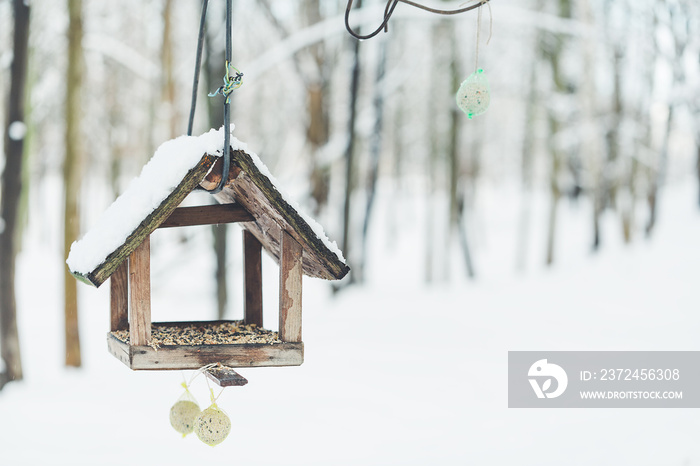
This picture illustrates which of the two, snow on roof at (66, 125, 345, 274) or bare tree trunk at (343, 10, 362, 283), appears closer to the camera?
snow on roof at (66, 125, 345, 274)

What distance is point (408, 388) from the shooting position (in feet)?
19.5

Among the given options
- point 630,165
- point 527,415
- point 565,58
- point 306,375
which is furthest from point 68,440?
point 565,58

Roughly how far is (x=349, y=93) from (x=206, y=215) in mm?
7239

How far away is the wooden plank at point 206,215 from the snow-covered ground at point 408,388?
10.3ft

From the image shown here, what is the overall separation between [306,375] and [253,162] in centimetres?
473

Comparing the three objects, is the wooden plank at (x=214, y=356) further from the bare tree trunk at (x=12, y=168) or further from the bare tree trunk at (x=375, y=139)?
the bare tree trunk at (x=375, y=139)

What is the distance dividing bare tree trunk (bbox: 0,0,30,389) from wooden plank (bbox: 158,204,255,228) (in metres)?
4.35

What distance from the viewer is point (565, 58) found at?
16.7 metres

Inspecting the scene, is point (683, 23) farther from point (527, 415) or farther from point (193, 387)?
point (193, 387)

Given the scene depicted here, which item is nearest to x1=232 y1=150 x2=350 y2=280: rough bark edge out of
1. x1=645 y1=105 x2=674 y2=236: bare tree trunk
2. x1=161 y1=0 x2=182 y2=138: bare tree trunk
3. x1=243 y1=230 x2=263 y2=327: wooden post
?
x1=243 y1=230 x2=263 y2=327: wooden post

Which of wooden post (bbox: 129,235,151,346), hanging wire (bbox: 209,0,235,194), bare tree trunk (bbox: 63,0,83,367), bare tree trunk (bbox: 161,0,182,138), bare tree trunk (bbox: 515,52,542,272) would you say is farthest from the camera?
bare tree trunk (bbox: 515,52,542,272)

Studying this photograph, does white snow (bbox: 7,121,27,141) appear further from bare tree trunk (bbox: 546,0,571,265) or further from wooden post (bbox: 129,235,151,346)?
bare tree trunk (bbox: 546,0,571,265)

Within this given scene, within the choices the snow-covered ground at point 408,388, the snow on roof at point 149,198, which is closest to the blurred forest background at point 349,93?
the snow-covered ground at point 408,388

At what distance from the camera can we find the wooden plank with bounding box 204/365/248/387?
1851 millimetres
